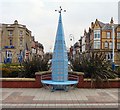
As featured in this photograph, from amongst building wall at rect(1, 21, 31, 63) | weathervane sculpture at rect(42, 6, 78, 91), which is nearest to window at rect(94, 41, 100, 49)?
building wall at rect(1, 21, 31, 63)

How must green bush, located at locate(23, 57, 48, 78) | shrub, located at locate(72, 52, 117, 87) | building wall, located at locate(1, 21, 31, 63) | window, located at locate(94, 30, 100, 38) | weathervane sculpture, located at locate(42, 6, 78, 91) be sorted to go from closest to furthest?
1. weathervane sculpture, located at locate(42, 6, 78, 91)
2. shrub, located at locate(72, 52, 117, 87)
3. green bush, located at locate(23, 57, 48, 78)
4. window, located at locate(94, 30, 100, 38)
5. building wall, located at locate(1, 21, 31, 63)

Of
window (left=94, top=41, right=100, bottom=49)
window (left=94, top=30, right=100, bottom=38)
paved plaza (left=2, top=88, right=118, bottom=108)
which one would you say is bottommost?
paved plaza (left=2, top=88, right=118, bottom=108)

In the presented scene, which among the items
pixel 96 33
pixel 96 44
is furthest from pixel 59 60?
pixel 96 33

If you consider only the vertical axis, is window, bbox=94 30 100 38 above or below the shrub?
above

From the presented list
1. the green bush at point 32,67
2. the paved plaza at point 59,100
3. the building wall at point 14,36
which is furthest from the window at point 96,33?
the paved plaza at point 59,100

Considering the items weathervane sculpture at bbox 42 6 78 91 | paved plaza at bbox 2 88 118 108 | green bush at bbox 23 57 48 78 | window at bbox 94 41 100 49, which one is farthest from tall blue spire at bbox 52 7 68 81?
window at bbox 94 41 100 49

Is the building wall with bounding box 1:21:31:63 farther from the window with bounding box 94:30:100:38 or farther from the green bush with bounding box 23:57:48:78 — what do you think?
the green bush with bounding box 23:57:48:78

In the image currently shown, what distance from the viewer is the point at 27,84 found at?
13.1 metres

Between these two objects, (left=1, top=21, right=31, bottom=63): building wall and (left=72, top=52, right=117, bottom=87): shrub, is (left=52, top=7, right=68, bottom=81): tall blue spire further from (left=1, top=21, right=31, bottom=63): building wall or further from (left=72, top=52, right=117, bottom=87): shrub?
(left=1, top=21, right=31, bottom=63): building wall

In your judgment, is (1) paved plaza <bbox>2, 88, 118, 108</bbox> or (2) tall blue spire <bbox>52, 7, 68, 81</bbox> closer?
(1) paved plaza <bbox>2, 88, 118, 108</bbox>

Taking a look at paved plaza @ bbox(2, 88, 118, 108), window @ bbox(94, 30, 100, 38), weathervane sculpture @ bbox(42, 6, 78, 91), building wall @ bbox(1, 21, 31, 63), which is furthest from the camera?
building wall @ bbox(1, 21, 31, 63)

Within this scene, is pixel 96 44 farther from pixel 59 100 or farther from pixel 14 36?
pixel 59 100

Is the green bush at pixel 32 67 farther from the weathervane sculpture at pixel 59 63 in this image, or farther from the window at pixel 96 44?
the window at pixel 96 44

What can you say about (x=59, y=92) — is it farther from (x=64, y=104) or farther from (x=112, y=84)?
(x=112, y=84)
